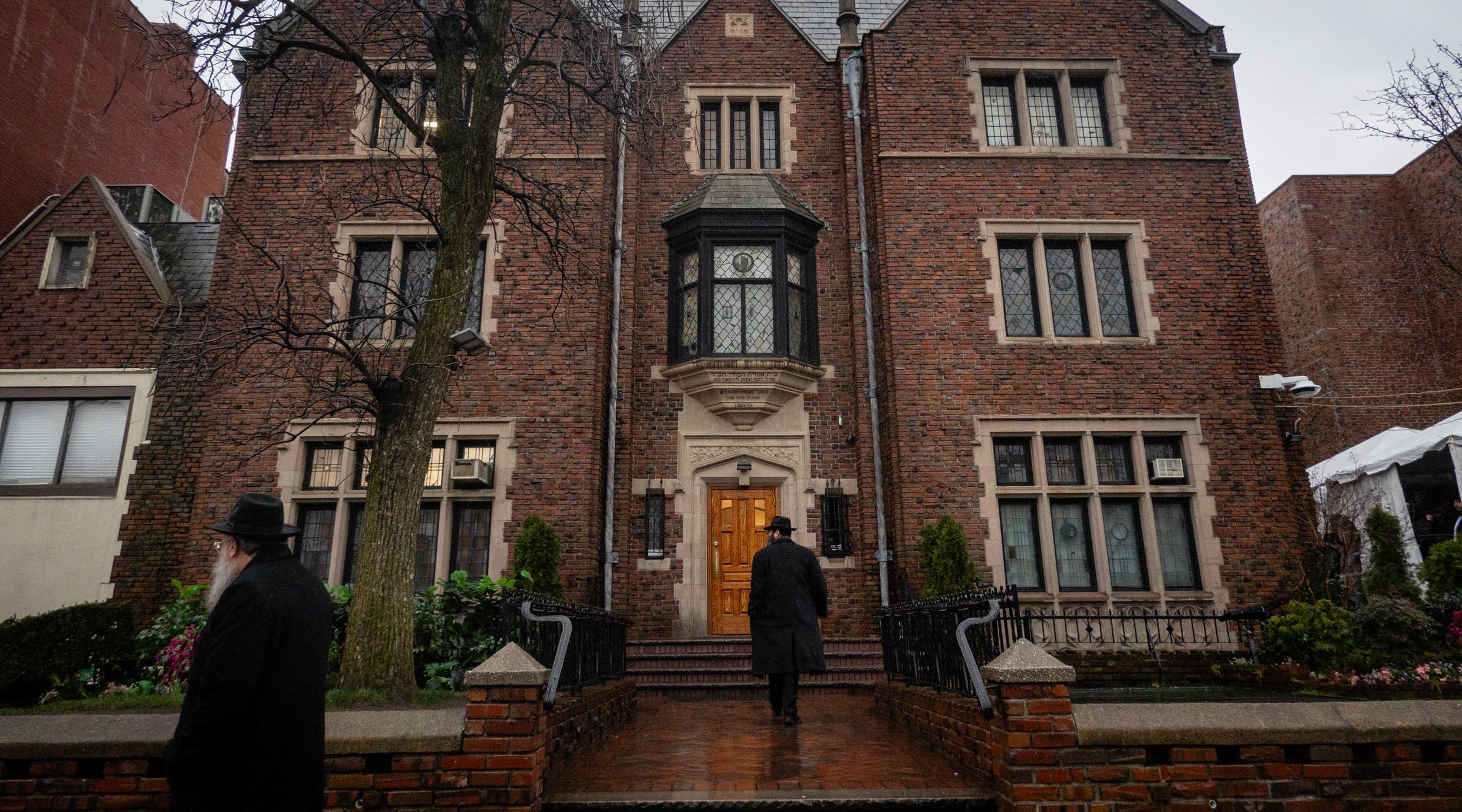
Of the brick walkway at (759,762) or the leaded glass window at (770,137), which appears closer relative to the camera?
the brick walkway at (759,762)

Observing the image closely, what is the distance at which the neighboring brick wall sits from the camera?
166 inches

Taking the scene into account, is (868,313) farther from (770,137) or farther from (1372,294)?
(1372,294)

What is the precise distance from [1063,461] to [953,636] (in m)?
7.07

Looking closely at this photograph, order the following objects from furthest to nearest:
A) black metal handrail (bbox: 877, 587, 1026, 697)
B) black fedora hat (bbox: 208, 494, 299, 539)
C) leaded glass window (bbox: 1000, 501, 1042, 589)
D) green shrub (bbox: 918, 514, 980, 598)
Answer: leaded glass window (bbox: 1000, 501, 1042, 589) < green shrub (bbox: 918, 514, 980, 598) < black metal handrail (bbox: 877, 587, 1026, 697) < black fedora hat (bbox: 208, 494, 299, 539)

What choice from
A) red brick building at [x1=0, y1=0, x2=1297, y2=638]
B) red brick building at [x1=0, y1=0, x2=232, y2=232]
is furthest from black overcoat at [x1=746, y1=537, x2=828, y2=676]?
red brick building at [x1=0, y1=0, x2=232, y2=232]

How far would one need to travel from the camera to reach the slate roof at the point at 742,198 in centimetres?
1278

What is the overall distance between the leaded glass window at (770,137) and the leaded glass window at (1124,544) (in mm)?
7675

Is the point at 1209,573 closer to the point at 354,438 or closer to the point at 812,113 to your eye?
the point at 812,113

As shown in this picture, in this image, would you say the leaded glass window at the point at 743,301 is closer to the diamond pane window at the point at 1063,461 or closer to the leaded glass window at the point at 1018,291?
the leaded glass window at the point at 1018,291

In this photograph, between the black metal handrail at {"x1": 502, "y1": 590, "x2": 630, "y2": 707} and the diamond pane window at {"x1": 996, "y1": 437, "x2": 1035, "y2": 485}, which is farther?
the diamond pane window at {"x1": 996, "y1": 437, "x2": 1035, "y2": 485}

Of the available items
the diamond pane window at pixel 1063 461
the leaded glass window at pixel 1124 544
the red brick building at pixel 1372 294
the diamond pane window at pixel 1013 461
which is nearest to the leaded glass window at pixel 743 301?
the diamond pane window at pixel 1013 461

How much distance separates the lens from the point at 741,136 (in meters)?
14.3

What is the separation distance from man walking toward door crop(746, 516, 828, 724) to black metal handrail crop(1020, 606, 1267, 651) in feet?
15.0

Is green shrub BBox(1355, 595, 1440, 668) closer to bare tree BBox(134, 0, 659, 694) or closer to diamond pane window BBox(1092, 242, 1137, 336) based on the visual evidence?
diamond pane window BBox(1092, 242, 1137, 336)
